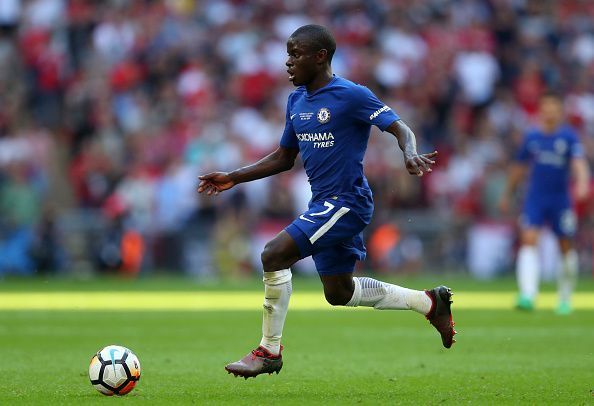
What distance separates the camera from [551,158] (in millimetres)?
15555

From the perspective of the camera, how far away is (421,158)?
7.85 m

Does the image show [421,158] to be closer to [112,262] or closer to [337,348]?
[337,348]

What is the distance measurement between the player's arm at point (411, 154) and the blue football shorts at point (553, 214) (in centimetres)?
753

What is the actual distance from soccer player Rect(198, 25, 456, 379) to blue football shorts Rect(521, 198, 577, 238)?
7.04 m

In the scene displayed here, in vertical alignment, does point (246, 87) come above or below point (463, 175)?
above

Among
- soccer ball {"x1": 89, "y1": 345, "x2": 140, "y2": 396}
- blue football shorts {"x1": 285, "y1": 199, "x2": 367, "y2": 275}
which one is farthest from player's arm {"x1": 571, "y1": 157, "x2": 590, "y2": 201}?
soccer ball {"x1": 89, "y1": 345, "x2": 140, "y2": 396}

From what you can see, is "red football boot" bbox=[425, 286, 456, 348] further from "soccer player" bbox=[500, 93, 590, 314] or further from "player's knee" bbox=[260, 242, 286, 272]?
"soccer player" bbox=[500, 93, 590, 314]

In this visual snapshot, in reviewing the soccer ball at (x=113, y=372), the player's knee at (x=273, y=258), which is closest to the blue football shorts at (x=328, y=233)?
the player's knee at (x=273, y=258)

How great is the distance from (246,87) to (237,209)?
120 inches

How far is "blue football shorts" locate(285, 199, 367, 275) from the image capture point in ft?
27.4

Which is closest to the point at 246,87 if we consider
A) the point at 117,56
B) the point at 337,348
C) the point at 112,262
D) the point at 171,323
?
the point at 117,56

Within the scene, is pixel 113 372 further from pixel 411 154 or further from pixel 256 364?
pixel 411 154

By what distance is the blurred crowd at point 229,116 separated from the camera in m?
23.0

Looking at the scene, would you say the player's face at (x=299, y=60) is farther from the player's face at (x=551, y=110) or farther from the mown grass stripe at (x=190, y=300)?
the mown grass stripe at (x=190, y=300)
